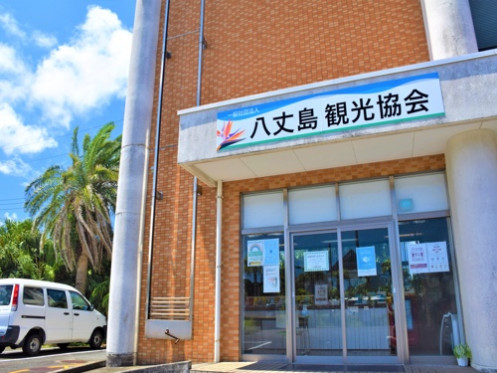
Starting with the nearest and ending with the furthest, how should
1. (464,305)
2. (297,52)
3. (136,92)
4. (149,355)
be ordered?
(464,305) < (149,355) < (297,52) < (136,92)

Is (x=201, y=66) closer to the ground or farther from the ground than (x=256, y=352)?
farther from the ground

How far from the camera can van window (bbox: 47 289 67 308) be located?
11.7 meters

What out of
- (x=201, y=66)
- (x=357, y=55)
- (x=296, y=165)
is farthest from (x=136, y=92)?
(x=357, y=55)

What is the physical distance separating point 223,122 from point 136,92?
317cm

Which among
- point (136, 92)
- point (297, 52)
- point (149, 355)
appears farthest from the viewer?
point (136, 92)

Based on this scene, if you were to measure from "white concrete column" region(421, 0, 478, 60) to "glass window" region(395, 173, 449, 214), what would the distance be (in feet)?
7.10

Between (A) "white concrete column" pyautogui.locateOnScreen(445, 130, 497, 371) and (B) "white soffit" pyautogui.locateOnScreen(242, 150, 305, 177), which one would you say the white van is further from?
(A) "white concrete column" pyautogui.locateOnScreen(445, 130, 497, 371)

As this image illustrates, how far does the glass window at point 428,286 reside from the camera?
7.33 m

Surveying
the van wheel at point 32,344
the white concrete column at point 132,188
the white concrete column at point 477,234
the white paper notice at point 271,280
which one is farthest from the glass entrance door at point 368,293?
the van wheel at point 32,344

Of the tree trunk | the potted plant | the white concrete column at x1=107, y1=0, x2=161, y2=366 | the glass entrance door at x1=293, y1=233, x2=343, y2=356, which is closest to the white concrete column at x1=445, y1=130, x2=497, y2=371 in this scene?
the potted plant

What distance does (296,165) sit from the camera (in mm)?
8336

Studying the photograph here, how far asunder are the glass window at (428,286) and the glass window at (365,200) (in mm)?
526

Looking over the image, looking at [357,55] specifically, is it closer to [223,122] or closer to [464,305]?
[223,122]

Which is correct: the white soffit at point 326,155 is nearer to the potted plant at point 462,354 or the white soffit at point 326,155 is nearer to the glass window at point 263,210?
the glass window at point 263,210
